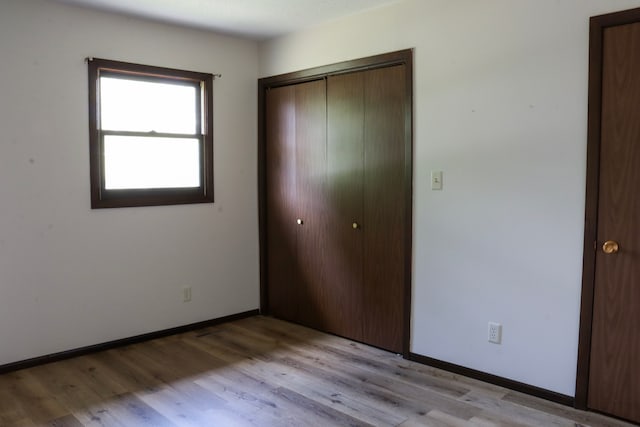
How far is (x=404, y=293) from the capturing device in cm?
328

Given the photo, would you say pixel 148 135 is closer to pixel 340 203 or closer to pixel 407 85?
pixel 340 203

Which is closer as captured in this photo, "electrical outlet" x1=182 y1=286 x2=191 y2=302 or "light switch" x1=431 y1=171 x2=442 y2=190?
"light switch" x1=431 y1=171 x2=442 y2=190

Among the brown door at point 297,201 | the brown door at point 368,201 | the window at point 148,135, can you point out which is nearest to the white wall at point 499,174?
the brown door at point 368,201

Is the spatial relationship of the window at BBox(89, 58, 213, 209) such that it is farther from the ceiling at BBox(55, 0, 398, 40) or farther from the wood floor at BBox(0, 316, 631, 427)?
the wood floor at BBox(0, 316, 631, 427)

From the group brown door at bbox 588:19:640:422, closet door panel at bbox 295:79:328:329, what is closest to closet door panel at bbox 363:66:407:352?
closet door panel at bbox 295:79:328:329

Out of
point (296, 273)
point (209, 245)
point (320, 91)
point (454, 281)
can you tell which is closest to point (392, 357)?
point (454, 281)

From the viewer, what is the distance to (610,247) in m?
2.40

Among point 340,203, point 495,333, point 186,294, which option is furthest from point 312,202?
point 495,333

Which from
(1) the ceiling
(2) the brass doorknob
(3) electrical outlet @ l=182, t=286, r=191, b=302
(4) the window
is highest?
(1) the ceiling

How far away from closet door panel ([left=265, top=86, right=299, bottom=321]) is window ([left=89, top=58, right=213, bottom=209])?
1.74 feet

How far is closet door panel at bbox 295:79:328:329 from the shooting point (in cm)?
375

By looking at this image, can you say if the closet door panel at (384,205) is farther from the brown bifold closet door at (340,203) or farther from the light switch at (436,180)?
the light switch at (436,180)

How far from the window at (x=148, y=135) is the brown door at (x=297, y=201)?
564mm

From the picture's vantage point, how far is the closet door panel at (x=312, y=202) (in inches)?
148
